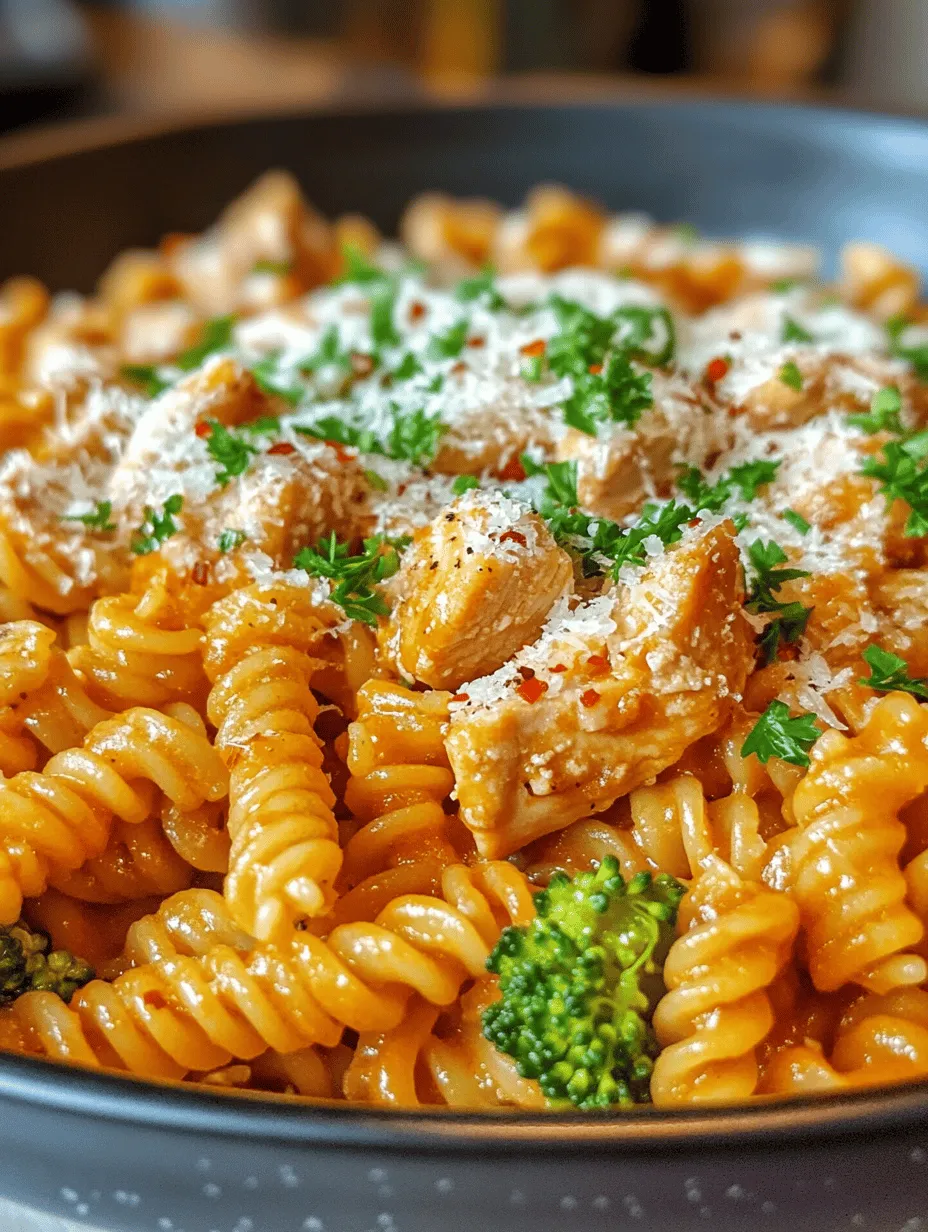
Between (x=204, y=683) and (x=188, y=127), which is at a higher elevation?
(x=188, y=127)

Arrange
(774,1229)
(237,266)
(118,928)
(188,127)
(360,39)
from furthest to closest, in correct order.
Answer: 1. (360,39)
2. (188,127)
3. (237,266)
4. (118,928)
5. (774,1229)

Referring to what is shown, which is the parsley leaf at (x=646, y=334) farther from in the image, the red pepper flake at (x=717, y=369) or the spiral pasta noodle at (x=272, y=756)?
the spiral pasta noodle at (x=272, y=756)

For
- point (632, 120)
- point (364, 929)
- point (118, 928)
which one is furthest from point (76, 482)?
point (632, 120)

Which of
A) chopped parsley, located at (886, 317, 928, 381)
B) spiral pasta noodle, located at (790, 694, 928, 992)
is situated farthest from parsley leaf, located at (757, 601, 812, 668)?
chopped parsley, located at (886, 317, 928, 381)

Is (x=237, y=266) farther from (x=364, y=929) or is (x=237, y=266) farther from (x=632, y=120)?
(x=364, y=929)

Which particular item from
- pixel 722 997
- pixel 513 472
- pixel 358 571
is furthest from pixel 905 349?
pixel 722 997

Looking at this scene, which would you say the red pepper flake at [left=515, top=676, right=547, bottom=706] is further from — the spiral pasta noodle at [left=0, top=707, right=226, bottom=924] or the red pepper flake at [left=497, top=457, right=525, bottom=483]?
the red pepper flake at [left=497, top=457, right=525, bottom=483]

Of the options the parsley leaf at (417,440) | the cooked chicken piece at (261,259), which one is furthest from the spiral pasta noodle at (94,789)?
the cooked chicken piece at (261,259)
